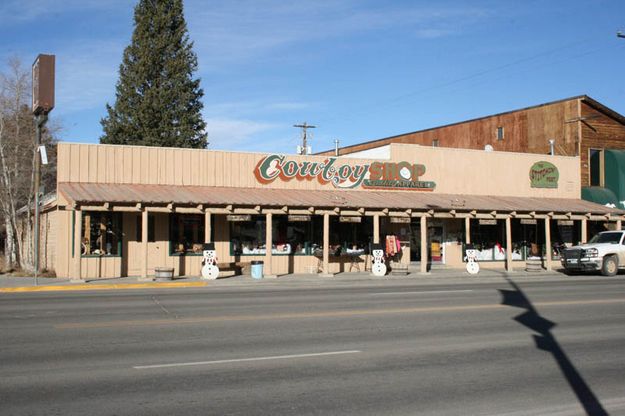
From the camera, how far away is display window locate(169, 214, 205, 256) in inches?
1069

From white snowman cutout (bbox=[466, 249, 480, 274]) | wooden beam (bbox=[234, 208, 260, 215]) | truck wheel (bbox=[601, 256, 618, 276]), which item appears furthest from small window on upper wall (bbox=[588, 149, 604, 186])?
wooden beam (bbox=[234, 208, 260, 215])

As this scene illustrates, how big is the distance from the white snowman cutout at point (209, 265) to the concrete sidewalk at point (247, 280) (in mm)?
323

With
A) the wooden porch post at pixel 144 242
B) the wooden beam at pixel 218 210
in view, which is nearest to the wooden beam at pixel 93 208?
the wooden porch post at pixel 144 242

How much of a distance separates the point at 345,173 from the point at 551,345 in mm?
19831

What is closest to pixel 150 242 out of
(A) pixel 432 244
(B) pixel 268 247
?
(B) pixel 268 247

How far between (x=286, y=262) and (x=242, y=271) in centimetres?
200

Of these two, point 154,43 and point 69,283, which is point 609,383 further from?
point 154,43

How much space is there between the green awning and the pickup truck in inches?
298

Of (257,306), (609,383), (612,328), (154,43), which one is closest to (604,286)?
(612,328)

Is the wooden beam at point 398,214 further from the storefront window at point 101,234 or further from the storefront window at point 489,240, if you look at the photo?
the storefront window at point 101,234

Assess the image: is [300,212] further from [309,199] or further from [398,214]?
[398,214]

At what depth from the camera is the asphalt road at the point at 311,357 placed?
7.41 m

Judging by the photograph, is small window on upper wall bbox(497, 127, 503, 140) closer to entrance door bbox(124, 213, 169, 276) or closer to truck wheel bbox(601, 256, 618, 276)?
truck wheel bbox(601, 256, 618, 276)

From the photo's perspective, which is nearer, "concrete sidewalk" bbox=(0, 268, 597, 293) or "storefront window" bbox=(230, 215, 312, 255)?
"concrete sidewalk" bbox=(0, 268, 597, 293)
